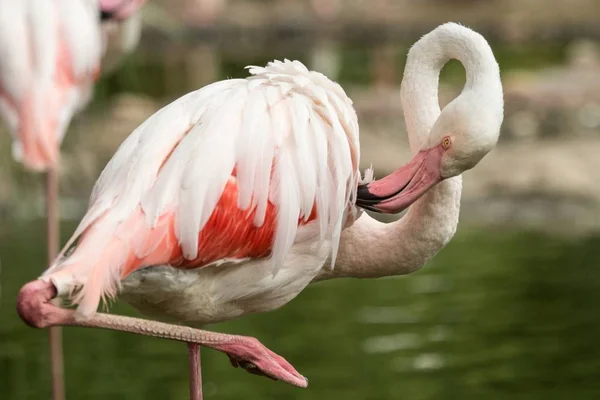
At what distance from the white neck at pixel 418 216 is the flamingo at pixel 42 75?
70.2 inches

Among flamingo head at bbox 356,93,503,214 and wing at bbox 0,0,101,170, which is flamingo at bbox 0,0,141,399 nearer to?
wing at bbox 0,0,101,170

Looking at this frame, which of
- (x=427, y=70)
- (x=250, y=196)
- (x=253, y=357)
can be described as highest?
(x=427, y=70)

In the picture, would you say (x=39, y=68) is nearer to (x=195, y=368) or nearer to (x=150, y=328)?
(x=195, y=368)

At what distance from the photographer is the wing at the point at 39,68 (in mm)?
5574

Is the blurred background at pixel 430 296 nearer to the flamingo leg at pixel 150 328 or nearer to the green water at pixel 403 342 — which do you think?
the green water at pixel 403 342

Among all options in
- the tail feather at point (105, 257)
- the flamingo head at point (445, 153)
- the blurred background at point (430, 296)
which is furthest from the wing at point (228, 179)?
the blurred background at point (430, 296)

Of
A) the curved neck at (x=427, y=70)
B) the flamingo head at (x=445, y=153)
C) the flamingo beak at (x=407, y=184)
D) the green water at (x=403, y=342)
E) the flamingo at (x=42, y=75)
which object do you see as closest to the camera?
the flamingo head at (x=445, y=153)

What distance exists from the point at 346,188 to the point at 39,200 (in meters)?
6.56

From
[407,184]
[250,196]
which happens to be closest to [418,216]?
[407,184]

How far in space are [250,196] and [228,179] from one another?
77 millimetres

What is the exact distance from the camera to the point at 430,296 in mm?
7527

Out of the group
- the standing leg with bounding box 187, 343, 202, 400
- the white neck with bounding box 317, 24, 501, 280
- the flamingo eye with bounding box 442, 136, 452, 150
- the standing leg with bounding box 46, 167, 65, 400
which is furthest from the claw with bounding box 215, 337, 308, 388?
the standing leg with bounding box 46, 167, 65, 400

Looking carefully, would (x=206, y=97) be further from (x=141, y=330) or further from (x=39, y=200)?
(x=39, y=200)

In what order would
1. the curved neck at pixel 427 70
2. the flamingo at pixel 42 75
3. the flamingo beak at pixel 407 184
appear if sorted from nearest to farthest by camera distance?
the flamingo beak at pixel 407 184
the curved neck at pixel 427 70
the flamingo at pixel 42 75
